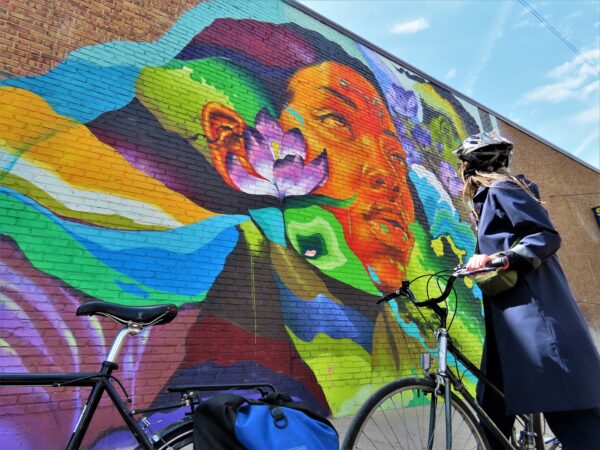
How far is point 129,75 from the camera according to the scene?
14.8 ft

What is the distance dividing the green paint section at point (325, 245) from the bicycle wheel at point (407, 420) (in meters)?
3.15

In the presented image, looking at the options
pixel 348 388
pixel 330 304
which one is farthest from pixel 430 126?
pixel 348 388

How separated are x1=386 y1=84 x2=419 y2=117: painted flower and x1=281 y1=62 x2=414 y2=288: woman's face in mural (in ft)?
1.36

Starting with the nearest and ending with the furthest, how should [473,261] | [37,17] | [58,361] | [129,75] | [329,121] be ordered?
[473,261], [58,361], [37,17], [129,75], [329,121]

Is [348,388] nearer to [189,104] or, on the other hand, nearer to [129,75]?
[189,104]

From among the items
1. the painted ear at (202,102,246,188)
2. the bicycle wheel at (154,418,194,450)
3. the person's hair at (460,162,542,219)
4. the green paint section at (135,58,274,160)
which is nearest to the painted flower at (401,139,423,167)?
the green paint section at (135,58,274,160)

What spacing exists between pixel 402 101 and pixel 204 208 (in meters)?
4.73

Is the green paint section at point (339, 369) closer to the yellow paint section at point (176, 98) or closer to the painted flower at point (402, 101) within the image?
→ the yellow paint section at point (176, 98)

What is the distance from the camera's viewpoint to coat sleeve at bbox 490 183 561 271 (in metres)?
1.97

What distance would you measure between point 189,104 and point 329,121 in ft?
7.27

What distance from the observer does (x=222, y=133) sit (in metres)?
5.02

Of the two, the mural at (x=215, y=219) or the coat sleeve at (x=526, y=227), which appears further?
the mural at (x=215, y=219)

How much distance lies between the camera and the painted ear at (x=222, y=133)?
16.0 feet

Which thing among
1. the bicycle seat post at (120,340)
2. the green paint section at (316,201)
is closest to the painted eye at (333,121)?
the green paint section at (316,201)
